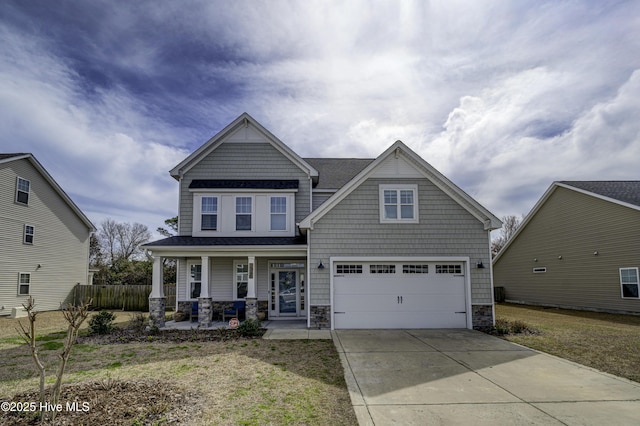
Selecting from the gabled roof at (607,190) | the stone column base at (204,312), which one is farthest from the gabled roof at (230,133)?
the gabled roof at (607,190)

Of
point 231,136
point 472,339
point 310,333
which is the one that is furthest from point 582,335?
point 231,136

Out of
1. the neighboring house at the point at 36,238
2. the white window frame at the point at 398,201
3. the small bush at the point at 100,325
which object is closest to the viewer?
the small bush at the point at 100,325

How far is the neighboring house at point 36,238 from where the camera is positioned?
57.9 feet

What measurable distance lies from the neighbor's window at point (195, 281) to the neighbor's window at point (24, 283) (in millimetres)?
9693

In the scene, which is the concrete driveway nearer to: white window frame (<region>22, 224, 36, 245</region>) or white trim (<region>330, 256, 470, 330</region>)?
white trim (<region>330, 256, 470, 330</region>)

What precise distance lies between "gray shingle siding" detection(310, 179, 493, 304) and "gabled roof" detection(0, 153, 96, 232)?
1535 centimetres

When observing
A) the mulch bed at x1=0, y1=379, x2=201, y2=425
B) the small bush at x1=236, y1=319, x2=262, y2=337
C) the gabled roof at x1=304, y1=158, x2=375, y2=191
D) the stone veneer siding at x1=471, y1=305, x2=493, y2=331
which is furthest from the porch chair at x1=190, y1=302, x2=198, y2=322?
the stone veneer siding at x1=471, y1=305, x2=493, y2=331

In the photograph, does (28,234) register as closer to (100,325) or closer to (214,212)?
(100,325)

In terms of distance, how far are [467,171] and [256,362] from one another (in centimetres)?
1652

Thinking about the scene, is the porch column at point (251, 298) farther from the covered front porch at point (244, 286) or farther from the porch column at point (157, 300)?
the porch column at point (157, 300)

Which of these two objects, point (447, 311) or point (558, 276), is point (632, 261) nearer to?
point (558, 276)

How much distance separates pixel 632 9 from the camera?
970 centimetres

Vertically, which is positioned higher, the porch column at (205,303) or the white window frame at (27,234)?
the white window frame at (27,234)

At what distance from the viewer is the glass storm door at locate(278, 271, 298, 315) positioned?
1558 centimetres
